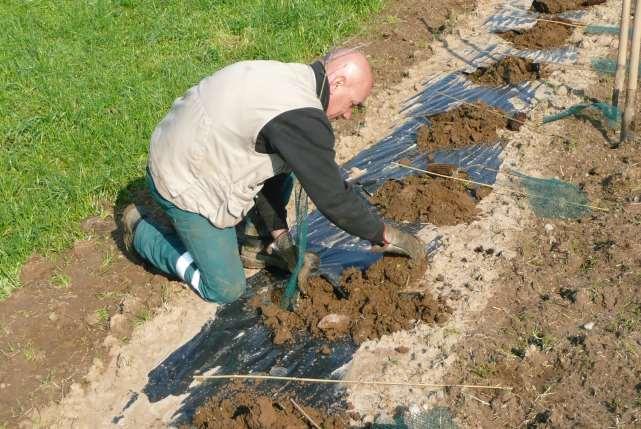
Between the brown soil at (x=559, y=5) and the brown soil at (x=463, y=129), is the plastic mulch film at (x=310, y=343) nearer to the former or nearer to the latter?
the brown soil at (x=463, y=129)

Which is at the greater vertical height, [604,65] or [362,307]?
[362,307]

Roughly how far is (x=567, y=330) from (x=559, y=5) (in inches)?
177

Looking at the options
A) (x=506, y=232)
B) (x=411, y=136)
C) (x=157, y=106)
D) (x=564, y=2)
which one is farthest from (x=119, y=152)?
(x=564, y=2)

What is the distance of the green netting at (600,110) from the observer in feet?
17.6

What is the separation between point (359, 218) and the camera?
372cm

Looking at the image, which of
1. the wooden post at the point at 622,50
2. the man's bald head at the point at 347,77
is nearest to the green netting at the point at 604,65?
the wooden post at the point at 622,50

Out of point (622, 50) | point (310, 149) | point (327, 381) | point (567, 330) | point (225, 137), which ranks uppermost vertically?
point (225, 137)

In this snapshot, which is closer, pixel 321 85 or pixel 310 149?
pixel 310 149

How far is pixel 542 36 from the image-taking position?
22.1ft

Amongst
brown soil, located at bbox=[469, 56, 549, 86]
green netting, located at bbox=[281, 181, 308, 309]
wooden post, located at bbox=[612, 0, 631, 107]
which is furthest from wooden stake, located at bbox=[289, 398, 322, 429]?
brown soil, located at bbox=[469, 56, 549, 86]

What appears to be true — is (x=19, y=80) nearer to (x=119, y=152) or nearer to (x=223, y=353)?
(x=119, y=152)

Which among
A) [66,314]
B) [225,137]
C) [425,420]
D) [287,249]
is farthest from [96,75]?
→ [425,420]

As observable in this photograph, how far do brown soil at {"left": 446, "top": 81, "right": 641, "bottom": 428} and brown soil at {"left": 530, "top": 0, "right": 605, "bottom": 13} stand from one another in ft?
9.71

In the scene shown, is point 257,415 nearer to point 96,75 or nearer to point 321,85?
point 321,85
